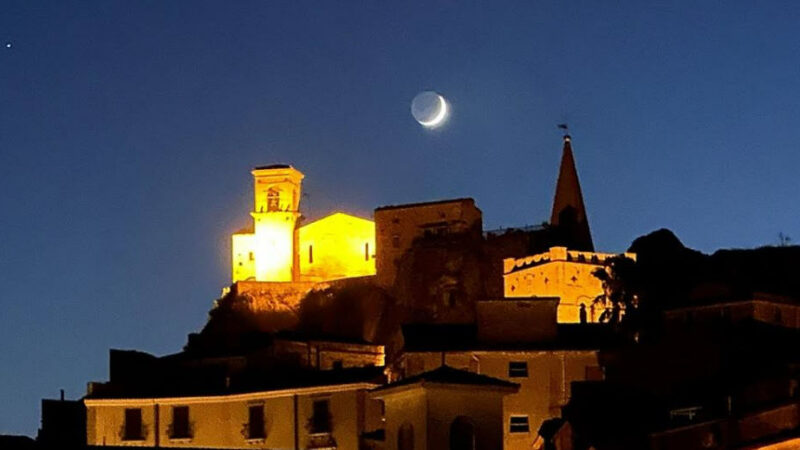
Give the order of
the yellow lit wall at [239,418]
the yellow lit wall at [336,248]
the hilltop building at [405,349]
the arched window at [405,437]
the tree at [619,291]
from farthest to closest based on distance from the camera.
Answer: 1. the yellow lit wall at [336,248]
2. the tree at [619,291]
3. the yellow lit wall at [239,418]
4. the hilltop building at [405,349]
5. the arched window at [405,437]

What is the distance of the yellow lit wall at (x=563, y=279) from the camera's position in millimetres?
88625

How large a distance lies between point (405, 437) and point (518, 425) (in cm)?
1559

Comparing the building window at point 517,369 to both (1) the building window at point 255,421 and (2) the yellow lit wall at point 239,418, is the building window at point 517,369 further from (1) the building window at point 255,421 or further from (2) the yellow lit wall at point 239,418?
(1) the building window at point 255,421

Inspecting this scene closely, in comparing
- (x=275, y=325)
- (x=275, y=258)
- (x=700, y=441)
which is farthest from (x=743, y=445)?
(x=275, y=258)

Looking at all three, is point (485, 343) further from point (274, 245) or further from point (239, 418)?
point (274, 245)

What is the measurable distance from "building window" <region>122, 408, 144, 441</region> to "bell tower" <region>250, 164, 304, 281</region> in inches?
1788

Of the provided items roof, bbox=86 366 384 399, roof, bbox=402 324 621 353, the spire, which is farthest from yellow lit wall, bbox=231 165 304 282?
roof, bbox=402 324 621 353

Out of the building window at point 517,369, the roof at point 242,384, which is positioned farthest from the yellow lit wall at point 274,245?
the building window at point 517,369

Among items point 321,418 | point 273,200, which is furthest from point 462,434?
point 273,200

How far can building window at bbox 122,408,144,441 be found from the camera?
6975 centimetres

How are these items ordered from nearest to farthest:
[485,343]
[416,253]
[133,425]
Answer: [485,343], [133,425], [416,253]

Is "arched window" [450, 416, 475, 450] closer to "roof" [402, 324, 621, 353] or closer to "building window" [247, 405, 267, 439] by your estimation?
"roof" [402, 324, 621, 353]

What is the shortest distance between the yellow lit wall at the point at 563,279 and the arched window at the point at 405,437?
37.8 m

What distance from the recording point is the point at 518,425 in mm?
64938
